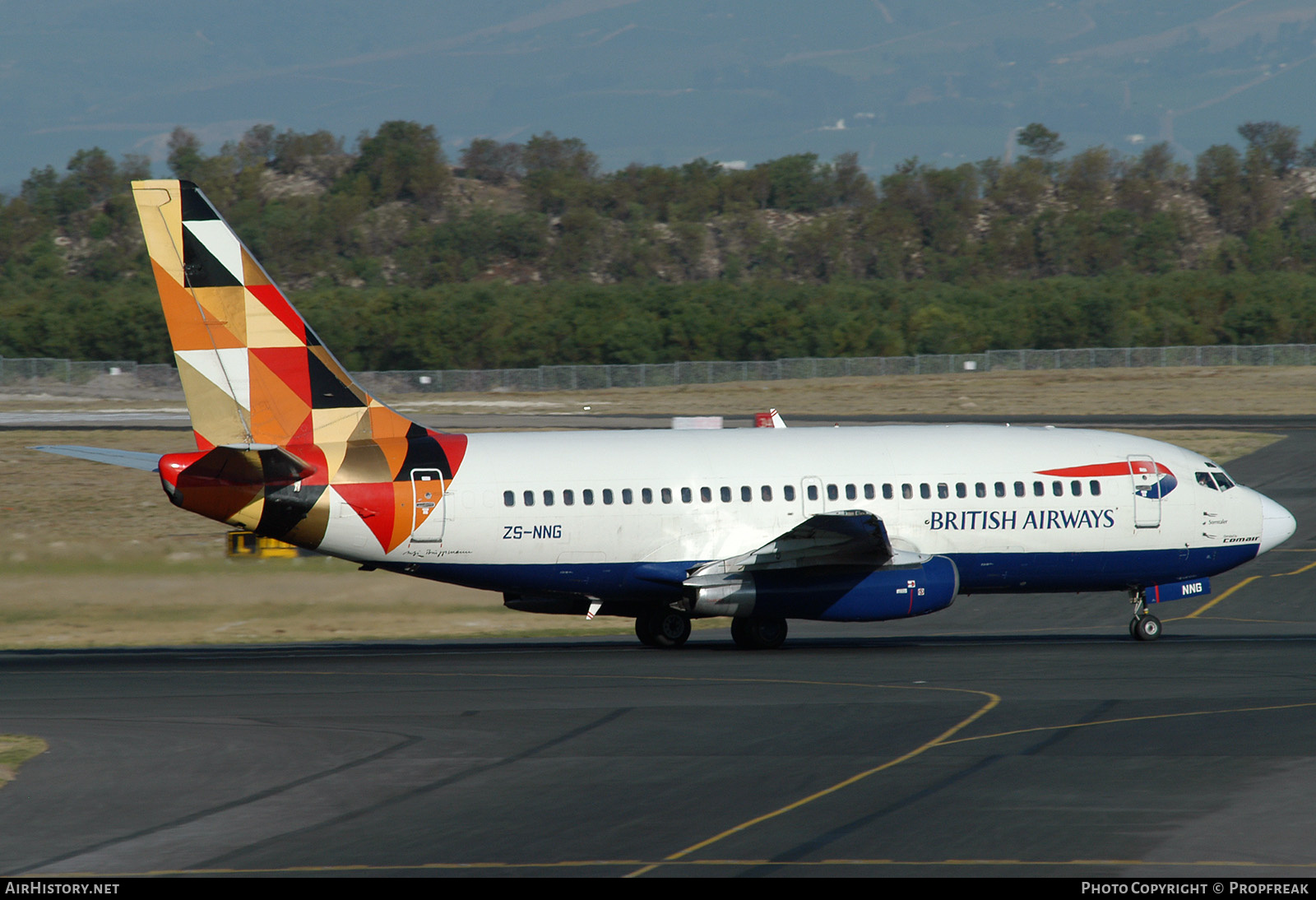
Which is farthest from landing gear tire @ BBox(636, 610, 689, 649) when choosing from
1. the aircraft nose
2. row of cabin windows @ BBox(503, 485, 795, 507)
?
the aircraft nose

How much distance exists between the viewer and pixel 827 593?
28.9m

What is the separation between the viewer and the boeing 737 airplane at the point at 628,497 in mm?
28125

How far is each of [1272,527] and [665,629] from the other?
12909mm

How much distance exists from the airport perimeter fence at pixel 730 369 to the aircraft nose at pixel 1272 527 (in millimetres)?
78220

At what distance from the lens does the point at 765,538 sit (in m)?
29.5

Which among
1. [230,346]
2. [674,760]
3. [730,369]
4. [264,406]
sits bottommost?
[674,760]

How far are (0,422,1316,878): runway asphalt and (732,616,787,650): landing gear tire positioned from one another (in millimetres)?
455

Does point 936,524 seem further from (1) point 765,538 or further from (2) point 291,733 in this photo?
(2) point 291,733

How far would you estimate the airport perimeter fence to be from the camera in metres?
108

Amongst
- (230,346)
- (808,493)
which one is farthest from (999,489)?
(230,346)

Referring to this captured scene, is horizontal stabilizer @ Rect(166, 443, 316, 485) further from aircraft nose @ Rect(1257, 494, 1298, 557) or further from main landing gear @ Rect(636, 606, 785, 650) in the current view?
aircraft nose @ Rect(1257, 494, 1298, 557)

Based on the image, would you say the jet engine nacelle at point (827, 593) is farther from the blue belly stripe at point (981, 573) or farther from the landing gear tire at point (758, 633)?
the landing gear tire at point (758, 633)

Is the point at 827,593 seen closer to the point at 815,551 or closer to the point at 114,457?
the point at 815,551

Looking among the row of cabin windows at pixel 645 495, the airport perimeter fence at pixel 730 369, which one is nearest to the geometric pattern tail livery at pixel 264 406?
the row of cabin windows at pixel 645 495
